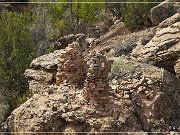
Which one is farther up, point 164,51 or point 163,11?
point 163,11

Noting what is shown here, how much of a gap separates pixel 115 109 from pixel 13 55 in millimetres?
10410

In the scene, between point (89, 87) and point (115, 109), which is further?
point (89, 87)

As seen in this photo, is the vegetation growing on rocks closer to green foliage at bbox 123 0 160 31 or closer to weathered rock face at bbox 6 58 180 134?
weathered rock face at bbox 6 58 180 134

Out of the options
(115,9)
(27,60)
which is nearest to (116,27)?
(115,9)

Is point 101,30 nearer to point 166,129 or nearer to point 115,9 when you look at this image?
point 115,9

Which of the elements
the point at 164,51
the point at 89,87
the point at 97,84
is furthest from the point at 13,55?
the point at 97,84

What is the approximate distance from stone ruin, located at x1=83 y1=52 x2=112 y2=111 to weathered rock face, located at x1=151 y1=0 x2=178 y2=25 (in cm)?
1563

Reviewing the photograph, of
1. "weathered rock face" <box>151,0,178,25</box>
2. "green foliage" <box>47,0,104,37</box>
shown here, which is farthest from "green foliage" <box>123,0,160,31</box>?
"green foliage" <box>47,0,104,37</box>

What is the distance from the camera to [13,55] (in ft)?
67.7

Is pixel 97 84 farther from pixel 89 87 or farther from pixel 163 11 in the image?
pixel 163 11

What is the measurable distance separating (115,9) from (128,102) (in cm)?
2774

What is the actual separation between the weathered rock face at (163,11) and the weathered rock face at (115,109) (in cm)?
1317

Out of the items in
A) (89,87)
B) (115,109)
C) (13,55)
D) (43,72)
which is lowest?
(115,109)

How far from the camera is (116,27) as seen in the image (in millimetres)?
33688
